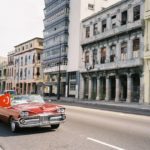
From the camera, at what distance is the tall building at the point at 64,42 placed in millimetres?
52812

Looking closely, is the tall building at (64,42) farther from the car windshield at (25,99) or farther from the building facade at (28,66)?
the car windshield at (25,99)

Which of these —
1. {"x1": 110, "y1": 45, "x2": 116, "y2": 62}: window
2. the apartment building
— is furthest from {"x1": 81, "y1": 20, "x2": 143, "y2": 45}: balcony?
the apartment building

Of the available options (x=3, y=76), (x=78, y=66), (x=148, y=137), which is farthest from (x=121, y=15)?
(x=3, y=76)

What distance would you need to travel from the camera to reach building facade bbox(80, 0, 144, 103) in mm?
38344

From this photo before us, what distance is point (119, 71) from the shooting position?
4116cm

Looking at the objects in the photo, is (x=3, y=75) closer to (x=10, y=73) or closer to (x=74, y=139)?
(x=10, y=73)

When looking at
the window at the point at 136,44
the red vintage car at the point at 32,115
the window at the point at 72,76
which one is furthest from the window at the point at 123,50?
the red vintage car at the point at 32,115

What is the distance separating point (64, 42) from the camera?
5597cm

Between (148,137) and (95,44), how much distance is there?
127ft

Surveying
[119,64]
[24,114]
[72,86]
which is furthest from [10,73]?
[24,114]

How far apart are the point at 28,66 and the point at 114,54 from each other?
1449 inches

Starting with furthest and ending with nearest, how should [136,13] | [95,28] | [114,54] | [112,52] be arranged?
[95,28] < [112,52] < [114,54] < [136,13]

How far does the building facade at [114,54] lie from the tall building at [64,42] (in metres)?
2.14

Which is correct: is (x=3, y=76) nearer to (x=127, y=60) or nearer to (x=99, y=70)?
(x=99, y=70)
